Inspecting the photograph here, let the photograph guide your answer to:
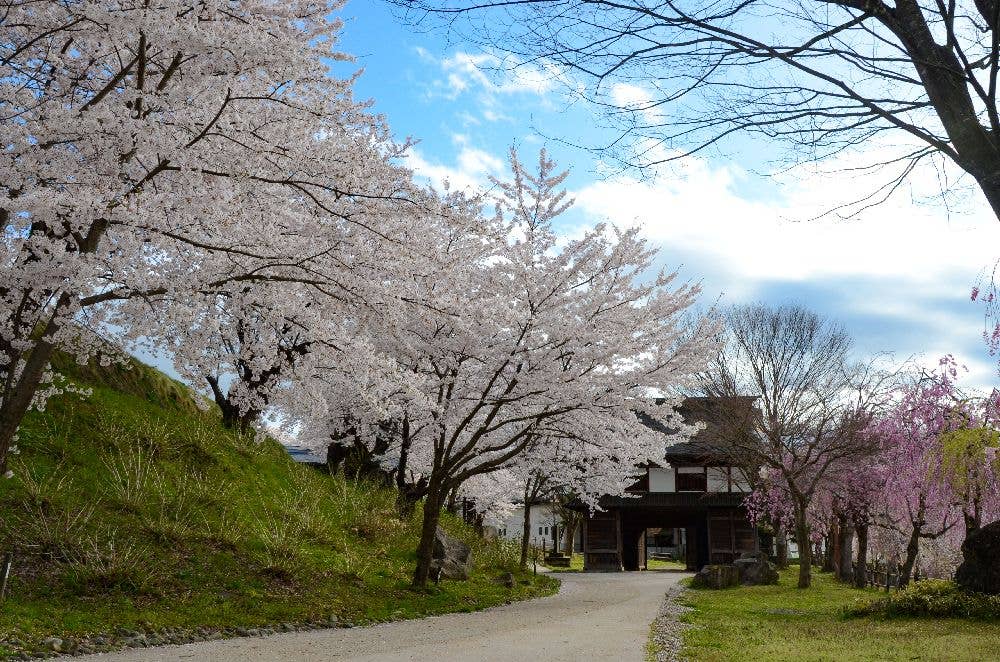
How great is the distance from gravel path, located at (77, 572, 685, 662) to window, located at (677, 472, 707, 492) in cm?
2111

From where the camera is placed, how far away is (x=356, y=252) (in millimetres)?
8461

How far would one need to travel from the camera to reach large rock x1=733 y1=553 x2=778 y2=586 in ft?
70.7

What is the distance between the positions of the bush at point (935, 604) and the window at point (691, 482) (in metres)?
18.7

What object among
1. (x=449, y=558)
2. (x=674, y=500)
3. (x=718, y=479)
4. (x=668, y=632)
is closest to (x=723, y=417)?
(x=449, y=558)

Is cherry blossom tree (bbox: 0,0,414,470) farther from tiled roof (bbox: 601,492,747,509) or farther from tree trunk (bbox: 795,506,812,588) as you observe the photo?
tiled roof (bbox: 601,492,747,509)

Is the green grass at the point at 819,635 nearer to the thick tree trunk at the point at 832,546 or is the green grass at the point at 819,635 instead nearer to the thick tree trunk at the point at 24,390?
the thick tree trunk at the point at 24,390

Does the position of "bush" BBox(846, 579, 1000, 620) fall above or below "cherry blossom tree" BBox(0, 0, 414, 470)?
below

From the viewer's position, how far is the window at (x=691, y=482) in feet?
105

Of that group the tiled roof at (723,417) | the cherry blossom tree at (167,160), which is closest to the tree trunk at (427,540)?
the cherry blossom tree at (167,160)

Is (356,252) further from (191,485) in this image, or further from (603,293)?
Answer: (191,485)

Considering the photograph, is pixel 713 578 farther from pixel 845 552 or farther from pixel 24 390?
pixel 24 390

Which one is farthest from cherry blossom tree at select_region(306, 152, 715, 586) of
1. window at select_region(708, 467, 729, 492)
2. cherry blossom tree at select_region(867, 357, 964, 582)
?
window at select_region(708, 467, 729, 492)

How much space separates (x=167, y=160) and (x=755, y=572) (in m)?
19.9

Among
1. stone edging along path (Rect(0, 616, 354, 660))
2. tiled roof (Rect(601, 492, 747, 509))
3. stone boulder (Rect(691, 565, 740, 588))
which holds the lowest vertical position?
stone boulder (Rect(691, 565, 740, 588))
